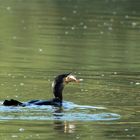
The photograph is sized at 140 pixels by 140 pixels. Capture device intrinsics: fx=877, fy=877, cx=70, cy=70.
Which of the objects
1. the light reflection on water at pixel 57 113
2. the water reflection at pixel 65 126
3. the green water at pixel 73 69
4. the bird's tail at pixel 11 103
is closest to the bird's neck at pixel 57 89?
the green water at pixel 73 69

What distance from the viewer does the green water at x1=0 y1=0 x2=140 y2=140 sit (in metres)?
15.4

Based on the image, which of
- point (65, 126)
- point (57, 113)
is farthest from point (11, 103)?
point (65, 126)

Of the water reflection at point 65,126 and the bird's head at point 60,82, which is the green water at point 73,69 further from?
the bird's head at point 60,82

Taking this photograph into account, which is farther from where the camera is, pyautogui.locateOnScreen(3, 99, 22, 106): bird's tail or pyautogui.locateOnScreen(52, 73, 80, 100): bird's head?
pyautogui.locateOnScreen(52, 73, 80, 100): bird's head

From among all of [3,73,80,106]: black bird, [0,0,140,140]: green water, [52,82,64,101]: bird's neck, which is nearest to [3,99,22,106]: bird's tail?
[3,73,80,106]: black bird

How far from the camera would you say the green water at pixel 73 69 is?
50.6 ft

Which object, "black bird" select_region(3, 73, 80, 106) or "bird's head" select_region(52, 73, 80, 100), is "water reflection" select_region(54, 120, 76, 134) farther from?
"bird's head" select_region(52, 73, 80, 100)

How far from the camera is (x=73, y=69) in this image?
24.0 metres

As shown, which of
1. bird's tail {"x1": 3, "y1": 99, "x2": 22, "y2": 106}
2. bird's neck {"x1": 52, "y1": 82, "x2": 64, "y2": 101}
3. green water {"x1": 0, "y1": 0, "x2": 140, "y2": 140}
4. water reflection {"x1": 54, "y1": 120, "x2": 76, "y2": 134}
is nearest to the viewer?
water reflection {"x1": 54, "y1": 120, "x2": 76, "y2": 134}

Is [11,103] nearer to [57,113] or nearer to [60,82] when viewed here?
[57,113]

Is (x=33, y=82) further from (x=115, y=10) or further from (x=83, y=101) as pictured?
(x=115, y=10)

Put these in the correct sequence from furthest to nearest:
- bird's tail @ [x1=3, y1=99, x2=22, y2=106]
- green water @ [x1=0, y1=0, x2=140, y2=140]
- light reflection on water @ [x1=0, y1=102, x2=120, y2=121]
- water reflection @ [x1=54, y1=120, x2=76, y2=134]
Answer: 1. bird's tail @ [x1=3, y1=99, x2=22, y2=106]
2. light reflection on water @ [x1=0, y1=102, x2=120, y2=121]
3. green water @ [x1=0, y1=0, x2=140, y2=140]
4. water reflection @ [x1=54, y1=120, x2=76, y2=134]

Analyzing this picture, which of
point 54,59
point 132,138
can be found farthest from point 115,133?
point 54,59

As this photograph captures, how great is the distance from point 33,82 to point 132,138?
651 centimetres
